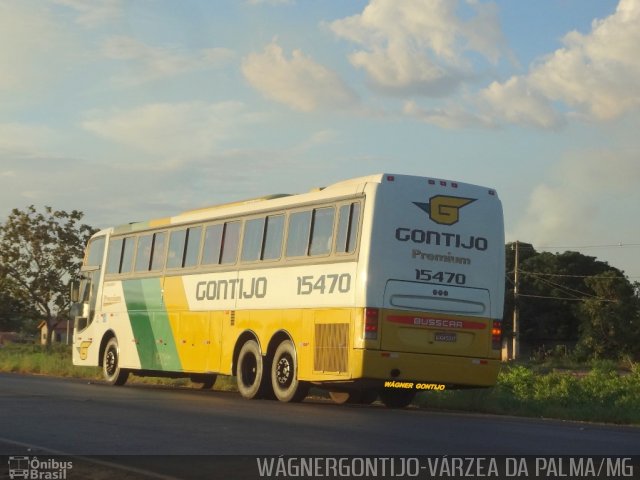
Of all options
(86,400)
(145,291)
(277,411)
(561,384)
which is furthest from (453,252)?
(561,384)

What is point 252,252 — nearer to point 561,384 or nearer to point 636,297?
point 561,384

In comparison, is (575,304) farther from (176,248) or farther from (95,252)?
(176,248)

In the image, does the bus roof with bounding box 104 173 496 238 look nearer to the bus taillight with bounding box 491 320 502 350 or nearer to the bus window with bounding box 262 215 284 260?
the bus window with bounding box 262 215 284 260

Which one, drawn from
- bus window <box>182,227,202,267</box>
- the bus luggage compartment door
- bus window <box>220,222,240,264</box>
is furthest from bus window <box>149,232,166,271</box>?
the bus luggage compartment door

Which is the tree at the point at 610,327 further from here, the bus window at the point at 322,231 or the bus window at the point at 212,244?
the bus window at the point at 322,231

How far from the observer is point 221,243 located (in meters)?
23.2

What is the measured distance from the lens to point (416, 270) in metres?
19.0

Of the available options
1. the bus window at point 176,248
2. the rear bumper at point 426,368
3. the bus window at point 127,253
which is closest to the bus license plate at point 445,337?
the rear bumper at point 426,368

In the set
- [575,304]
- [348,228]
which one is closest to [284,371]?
[348,228]

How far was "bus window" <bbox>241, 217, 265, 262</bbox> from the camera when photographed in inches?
859

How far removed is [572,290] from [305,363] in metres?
72.2

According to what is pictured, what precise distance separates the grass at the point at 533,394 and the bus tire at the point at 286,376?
3.02 m

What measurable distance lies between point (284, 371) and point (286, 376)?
0.41 ft

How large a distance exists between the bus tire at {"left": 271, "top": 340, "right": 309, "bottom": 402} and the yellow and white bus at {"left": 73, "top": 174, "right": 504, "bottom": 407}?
0.9 inches
